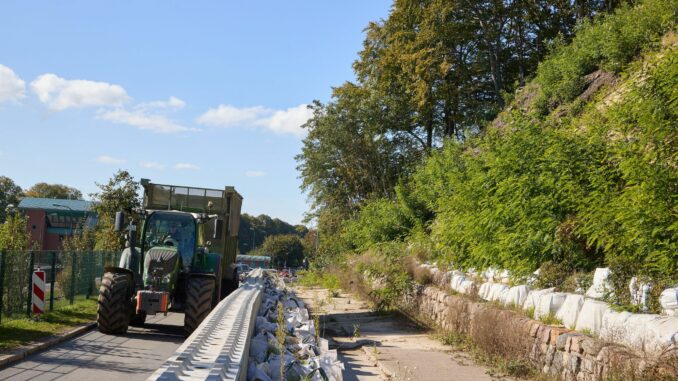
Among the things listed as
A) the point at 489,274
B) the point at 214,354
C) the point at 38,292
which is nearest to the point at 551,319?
the point at 489,274

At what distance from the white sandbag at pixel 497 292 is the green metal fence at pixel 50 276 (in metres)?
9.73

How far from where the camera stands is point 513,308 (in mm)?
10719

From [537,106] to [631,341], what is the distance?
17.0 metres

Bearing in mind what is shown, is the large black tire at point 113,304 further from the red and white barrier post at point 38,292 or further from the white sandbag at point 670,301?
the white sandbag at point 670,301

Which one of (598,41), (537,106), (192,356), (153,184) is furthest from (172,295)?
(598,41)

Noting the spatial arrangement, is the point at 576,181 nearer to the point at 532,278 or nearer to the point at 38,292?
the point at 532,278

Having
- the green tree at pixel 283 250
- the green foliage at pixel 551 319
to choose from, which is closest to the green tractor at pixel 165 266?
the green foliage at pixel 551 319

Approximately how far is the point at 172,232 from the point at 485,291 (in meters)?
7.21

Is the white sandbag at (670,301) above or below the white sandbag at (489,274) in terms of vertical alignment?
below

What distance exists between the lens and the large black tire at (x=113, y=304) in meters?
13.4

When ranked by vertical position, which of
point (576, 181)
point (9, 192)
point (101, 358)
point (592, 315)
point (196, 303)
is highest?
point (9, 192)

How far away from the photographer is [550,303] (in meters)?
9.45

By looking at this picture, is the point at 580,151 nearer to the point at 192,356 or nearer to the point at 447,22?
the point at 192,356

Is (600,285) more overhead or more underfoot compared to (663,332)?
more overhead
